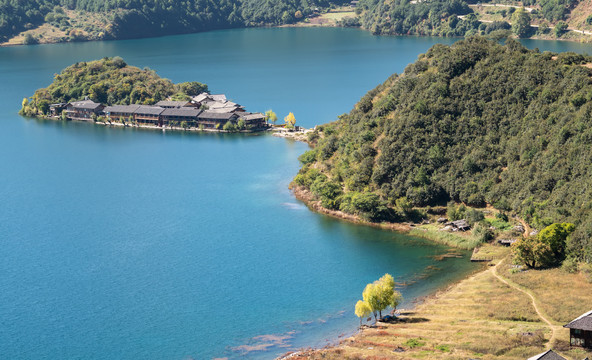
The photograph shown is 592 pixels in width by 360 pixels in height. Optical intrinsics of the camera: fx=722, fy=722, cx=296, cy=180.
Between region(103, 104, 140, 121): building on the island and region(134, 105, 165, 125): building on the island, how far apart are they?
1470mm

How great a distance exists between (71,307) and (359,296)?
28.8 m

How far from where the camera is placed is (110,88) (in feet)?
556

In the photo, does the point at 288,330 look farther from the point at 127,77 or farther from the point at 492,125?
the point at 127,77

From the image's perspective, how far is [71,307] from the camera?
72.0m

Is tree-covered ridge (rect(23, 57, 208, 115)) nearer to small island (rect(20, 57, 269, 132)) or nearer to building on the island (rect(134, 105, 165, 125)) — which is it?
small island (rect(20, 57, 269, 132))

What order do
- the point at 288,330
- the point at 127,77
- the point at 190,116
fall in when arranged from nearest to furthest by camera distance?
the point at 288,330
the point at 190,116
the point at 127,77

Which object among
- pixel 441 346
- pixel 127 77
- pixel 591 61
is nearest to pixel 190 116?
pixel 127 77

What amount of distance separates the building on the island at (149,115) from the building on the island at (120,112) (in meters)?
1.47

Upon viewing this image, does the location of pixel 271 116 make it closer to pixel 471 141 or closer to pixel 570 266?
pixel 471 141

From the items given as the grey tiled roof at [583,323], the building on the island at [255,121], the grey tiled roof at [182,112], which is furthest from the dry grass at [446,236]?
the grey tiled roof at [182,112]

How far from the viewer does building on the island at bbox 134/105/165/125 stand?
511ft

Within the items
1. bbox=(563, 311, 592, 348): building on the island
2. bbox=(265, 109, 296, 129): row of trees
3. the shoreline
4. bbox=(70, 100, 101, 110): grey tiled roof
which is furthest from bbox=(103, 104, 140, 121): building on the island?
bbox=(563, 311, 592, 348): building on the island

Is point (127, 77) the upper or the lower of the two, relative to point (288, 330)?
upper

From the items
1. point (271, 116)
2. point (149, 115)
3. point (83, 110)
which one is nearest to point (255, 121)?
point (271, 116)
